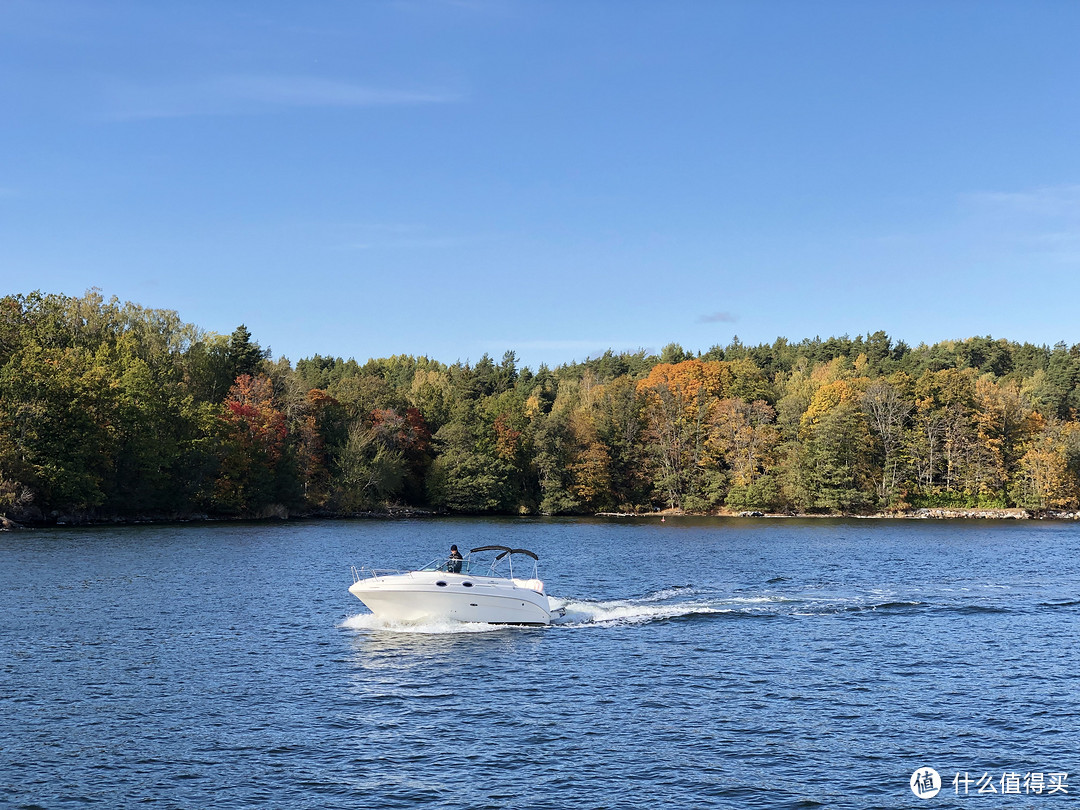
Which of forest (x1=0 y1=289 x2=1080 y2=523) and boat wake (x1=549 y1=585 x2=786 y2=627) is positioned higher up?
forest (x1=0 y1=289 x2=1080 y2=523)

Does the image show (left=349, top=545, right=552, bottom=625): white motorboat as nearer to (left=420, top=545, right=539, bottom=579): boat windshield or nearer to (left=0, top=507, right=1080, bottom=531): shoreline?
(left=420, top=545, right=539, bottom=579): boat windshield

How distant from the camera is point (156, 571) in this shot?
162ft

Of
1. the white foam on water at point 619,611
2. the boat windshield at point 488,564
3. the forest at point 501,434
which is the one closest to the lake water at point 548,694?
the white foam on water at point 619,611

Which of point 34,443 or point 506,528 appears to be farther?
Answer: point 506,528

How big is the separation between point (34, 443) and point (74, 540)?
59.2ft

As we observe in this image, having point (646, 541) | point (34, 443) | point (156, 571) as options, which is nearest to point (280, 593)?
point (156, 571)

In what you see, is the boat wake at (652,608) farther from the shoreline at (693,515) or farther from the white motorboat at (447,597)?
the shoreline at (693,515)

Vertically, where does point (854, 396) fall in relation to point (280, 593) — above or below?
above

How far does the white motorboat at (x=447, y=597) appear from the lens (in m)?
33.8

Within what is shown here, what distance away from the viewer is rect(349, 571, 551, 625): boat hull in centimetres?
3384

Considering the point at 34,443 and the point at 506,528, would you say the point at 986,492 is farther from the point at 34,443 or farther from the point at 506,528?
the point at 34,443

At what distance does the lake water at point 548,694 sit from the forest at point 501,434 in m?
39.5

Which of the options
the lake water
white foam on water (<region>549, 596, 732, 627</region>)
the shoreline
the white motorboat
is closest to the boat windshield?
the white motorboat

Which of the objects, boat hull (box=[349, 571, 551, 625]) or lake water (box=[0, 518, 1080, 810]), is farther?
boat hull (box=[349, 571, 551, 625])
